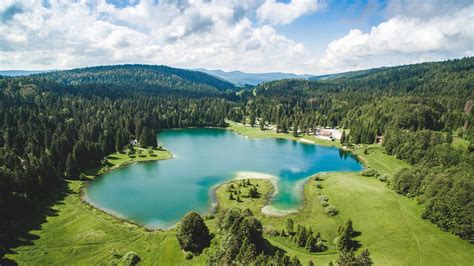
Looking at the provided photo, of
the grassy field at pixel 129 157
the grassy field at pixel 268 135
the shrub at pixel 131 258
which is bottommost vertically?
the shrub at pixel 131 258

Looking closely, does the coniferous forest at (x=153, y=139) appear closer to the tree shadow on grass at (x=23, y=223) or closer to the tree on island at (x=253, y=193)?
the tree shadow on grass at (x=23, y=223)

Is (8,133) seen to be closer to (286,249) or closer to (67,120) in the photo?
(67,120)

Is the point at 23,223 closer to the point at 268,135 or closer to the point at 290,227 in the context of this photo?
the point at 290,227

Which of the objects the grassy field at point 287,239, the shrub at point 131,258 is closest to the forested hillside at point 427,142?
the grassy field at point 287,239

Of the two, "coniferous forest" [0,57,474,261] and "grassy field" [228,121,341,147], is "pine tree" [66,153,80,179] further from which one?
"grassy field" [228,121,341,147]

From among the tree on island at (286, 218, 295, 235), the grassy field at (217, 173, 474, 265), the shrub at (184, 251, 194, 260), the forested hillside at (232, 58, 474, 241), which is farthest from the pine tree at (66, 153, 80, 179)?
the forested hillside at (232, 58, 474, 241)
